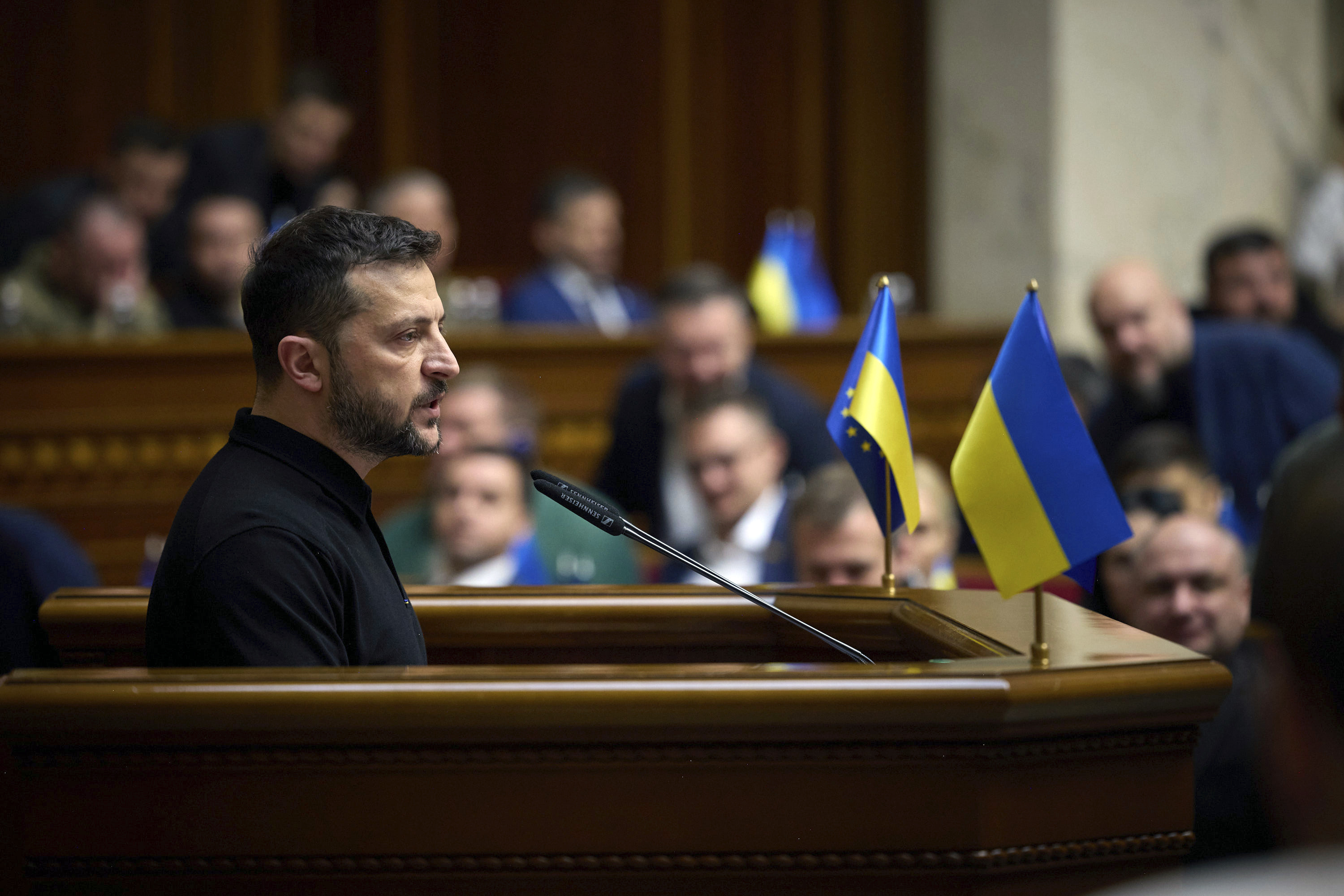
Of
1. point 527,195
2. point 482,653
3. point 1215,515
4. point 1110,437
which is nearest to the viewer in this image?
point 482,653

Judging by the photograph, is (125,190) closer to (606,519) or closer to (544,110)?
(544,110)

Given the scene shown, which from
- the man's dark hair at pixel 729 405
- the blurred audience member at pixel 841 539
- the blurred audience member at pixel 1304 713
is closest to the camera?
the blurred audience member at pixel 1304 713

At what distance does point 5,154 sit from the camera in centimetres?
746

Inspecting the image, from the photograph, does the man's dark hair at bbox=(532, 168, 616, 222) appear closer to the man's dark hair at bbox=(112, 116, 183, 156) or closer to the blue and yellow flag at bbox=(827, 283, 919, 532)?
the man's dark hair at bbox=(112, 116, 183, 156)

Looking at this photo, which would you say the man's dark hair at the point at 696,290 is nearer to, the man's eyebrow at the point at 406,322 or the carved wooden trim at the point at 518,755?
the man's eyebrow at the point at 406,322

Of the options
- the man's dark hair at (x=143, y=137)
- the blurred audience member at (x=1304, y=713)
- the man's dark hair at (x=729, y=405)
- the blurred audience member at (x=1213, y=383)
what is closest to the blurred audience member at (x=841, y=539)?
the man's dark hair at (x=729, y=405)

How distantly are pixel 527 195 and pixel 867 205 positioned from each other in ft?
5.73

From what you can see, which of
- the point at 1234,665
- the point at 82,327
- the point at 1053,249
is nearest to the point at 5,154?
the point at 82,327

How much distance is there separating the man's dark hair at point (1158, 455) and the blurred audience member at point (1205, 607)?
2.52 ft

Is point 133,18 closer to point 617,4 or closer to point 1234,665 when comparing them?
point 617,4

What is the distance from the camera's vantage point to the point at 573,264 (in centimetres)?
595

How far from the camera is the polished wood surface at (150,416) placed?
210 inches

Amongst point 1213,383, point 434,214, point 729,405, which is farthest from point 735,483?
point 434,214

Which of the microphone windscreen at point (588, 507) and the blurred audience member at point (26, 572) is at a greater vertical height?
the microphone windscreen at point (588, 507)
